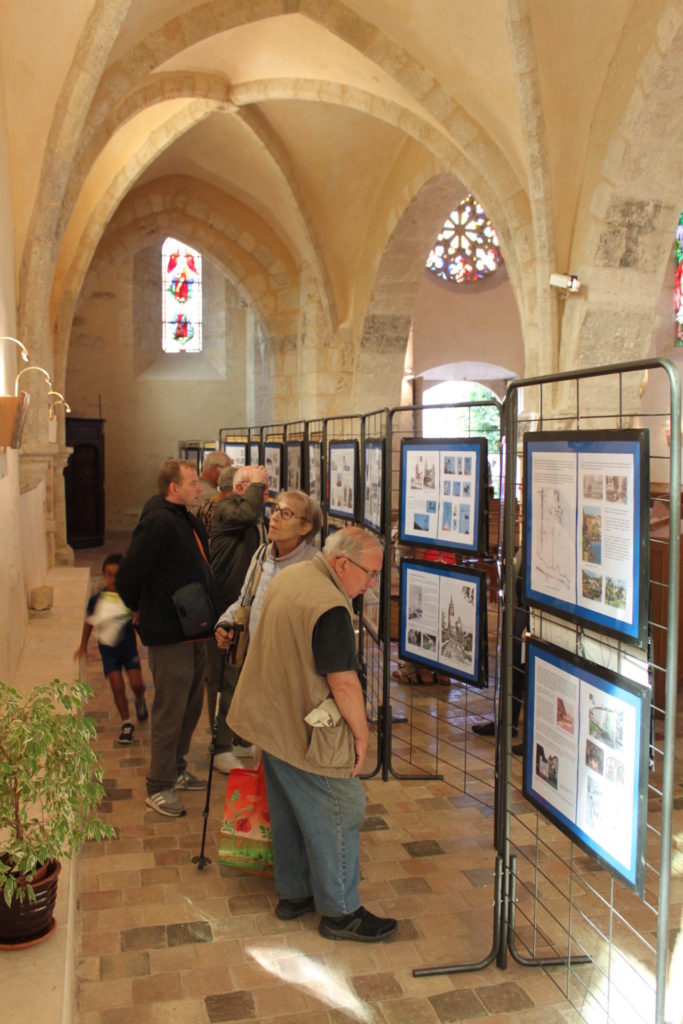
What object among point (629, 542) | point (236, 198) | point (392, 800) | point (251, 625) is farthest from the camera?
point (236, 198)

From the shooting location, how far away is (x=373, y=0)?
704 cm

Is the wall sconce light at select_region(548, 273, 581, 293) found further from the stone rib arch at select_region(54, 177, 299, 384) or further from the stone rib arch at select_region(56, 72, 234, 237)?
the stone rib arch at select_region(54, 177, 299, 384)

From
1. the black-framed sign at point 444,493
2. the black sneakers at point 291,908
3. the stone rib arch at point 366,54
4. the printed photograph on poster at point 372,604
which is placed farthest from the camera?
the stone rib arch at point 366,54

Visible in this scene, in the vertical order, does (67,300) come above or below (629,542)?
above

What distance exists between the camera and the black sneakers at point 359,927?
9.43ft

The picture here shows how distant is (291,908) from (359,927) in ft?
0.87

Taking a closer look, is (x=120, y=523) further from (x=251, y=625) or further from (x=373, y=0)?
(x=251, y=625)

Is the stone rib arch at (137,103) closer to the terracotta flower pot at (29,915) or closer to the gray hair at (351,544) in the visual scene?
the gray hair at (351,544)

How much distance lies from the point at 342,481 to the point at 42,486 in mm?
4526

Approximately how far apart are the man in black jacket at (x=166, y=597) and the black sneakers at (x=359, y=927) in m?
1.10

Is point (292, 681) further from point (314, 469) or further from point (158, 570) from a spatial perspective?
point (314, 469)

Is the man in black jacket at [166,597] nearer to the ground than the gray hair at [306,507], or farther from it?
nearer to the ground

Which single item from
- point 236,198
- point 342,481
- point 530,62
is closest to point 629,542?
point 342,481

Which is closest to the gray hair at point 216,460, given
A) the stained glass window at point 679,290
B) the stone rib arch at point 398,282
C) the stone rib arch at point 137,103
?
the stone rib arch at point 137,103
